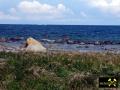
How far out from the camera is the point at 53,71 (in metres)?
17.5

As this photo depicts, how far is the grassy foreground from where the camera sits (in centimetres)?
1619

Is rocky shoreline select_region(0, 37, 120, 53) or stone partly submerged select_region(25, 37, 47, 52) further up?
stone partly submerged select_region(25, 37, 47, 52)

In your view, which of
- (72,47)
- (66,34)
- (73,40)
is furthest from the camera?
(66,34)

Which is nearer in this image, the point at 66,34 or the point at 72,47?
the point at 72,47

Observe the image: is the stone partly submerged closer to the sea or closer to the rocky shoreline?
the rocky shoreline

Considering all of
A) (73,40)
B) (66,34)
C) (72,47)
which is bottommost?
(66,34)

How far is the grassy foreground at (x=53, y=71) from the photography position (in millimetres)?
16188

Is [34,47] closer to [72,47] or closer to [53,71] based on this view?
[53,71]

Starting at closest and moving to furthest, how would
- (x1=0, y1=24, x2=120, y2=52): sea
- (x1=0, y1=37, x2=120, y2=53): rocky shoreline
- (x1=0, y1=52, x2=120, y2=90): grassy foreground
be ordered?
(x1=0, y1=52, x2=120, y2=90): grassy foreground
(x1=0, y1=37, x2=120, y2=53): rocky shoreline
(x1=0, y1=24, x2=120, y2=52): sea

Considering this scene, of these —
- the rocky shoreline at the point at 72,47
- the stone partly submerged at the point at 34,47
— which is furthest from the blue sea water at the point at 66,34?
the stone partly submerged at the point at 34,47

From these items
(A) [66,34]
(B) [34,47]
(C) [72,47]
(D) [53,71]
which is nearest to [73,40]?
(C) [72,47]

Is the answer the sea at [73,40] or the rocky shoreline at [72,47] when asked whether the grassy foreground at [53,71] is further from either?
the sea at [73,40]

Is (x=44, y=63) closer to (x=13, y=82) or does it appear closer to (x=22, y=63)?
(x=22, y=63)

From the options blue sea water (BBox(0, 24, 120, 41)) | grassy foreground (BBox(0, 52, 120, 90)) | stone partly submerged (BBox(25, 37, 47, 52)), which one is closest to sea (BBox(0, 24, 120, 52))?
blue sea water (BBox(0, 24, 120, 41))
